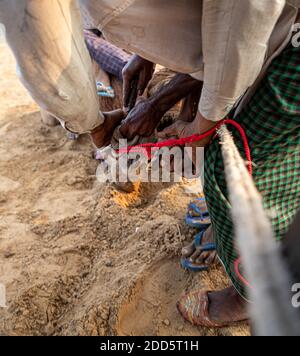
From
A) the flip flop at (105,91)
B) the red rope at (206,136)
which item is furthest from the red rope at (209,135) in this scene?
the flip flop at (105,91)

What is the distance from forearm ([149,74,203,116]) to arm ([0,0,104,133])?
236 mm

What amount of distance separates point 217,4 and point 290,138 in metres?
0.39

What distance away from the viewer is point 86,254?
1378 millimetres

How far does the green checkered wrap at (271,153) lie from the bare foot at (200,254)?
0.21 m

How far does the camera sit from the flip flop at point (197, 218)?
1.37 meters

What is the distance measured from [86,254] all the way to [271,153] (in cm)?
86

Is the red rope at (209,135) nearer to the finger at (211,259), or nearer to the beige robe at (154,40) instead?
the beige robe at (154,40)

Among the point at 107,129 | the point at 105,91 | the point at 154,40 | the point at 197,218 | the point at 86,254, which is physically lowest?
the point at 86,254

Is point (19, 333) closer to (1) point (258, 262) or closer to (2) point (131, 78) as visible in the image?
(2) point (131, 78)

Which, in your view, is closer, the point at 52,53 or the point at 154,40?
the point at 52,53

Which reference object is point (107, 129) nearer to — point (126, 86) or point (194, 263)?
point (126, 86)

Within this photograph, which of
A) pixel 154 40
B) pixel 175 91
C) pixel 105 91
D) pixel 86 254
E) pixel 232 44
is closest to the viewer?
pixel 232 44

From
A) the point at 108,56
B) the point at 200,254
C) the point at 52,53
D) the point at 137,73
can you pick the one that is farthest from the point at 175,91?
the point at 108,56
